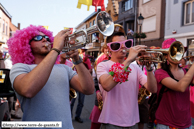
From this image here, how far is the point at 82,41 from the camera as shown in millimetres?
1636

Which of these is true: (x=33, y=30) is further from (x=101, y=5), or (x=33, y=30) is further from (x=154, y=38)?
(x=154, y=38)

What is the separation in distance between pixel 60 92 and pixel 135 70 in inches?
44.9

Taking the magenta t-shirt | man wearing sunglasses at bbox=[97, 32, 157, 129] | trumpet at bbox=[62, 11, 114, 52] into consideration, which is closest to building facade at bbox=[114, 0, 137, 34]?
the magenta t-shirt

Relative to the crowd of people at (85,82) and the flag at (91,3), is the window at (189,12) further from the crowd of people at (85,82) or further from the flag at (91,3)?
the crowd of people at (85,82)

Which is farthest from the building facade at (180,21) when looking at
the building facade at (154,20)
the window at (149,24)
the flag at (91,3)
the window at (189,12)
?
the flag at (91,3)

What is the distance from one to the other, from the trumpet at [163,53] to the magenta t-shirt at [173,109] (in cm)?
25

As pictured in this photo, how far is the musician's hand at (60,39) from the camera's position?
1494 millimetres

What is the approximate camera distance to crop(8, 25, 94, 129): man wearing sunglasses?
4.41 feet

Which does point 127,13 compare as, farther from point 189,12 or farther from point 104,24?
point 104,24

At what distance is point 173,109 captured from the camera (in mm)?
2154

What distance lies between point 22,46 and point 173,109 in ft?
6.78

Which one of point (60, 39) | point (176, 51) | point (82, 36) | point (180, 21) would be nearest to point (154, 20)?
point (180, 21)

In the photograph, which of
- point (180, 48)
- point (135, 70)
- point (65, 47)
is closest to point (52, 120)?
point (65, 47)

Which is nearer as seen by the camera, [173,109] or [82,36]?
[82,36]
